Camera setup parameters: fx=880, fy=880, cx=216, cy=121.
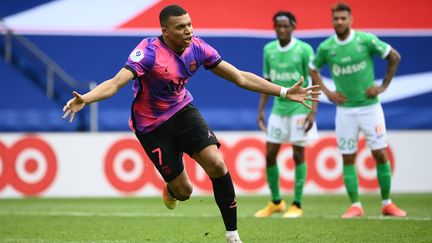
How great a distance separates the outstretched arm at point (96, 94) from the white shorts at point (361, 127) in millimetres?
4801

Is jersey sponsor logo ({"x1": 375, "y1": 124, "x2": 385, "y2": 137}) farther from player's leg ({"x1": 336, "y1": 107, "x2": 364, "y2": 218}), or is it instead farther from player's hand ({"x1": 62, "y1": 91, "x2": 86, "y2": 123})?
player's hand ({"x1": 62, "y1": 91, "x2": 86, "y2": 123})

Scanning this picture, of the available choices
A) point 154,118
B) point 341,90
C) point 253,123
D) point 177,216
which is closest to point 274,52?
point 341,90

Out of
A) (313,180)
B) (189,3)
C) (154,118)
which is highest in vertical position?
(189,3)

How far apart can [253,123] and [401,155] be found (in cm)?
304

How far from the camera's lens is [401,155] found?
17188mm

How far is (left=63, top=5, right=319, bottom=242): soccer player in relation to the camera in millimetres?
7949

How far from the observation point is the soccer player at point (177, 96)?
7.95 metres

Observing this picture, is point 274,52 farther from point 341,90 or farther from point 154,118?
point 154,118

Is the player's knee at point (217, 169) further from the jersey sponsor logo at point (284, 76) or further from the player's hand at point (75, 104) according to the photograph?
Answer: the jersey sponsor logo at point (284, 76)

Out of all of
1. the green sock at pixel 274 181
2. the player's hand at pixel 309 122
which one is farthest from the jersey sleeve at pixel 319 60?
the green sock at pixel 274 181

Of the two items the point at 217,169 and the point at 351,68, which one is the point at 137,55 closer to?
the point at 217,169

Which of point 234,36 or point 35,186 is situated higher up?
point 234,36

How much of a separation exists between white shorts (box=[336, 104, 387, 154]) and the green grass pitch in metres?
0.95

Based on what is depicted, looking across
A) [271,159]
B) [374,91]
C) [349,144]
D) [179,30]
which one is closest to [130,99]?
[271,159]
